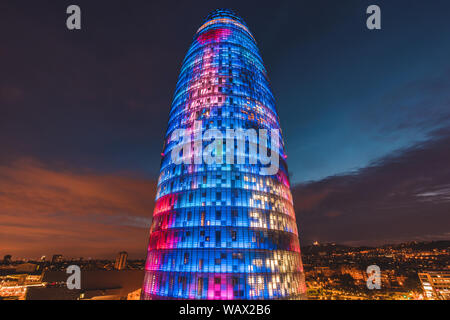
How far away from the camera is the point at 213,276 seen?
4969cm

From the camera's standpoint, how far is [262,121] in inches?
2783

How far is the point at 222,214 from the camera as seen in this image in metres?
55.4

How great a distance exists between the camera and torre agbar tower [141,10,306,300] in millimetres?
50875

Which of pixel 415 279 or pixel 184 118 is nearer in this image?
pixel 184 118

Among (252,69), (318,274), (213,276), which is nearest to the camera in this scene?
(213,276)

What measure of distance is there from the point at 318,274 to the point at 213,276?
180080 millimetres

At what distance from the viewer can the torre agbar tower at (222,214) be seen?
167 feet
